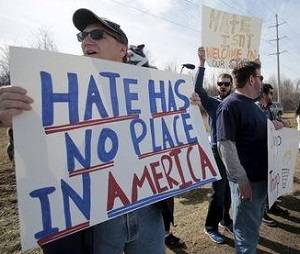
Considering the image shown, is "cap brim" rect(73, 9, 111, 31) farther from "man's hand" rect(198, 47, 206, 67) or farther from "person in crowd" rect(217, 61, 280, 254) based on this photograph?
"man's hand" rect(198, 47, 206, 67)

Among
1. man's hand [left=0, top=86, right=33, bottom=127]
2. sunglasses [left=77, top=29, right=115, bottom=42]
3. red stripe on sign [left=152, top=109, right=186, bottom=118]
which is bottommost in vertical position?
red stripe on sign [left=152, top=109, right=186, bottom=118]

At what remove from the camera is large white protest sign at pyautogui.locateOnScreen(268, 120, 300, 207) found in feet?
10.1

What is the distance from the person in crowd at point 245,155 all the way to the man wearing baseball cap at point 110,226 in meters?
1.03

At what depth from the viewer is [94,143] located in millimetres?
1853

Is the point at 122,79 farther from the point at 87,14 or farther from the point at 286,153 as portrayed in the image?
the point at 286,153

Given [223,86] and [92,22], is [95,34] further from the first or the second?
[223,86]

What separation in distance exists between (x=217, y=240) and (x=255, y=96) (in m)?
2.01

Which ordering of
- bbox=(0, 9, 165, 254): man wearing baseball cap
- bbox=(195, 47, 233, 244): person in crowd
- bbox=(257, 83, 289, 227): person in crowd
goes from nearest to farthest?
bbox=(0, 9, 165, 254): man wearing baseball cap → bbox=(195, 47, 233, 244): person in crowd → bbox=(257, 83, 289, 227): person in crowd

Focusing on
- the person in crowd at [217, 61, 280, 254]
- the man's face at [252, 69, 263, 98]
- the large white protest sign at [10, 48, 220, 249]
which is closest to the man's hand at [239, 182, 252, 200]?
the person in crowd at [217, 61, 280, 254]

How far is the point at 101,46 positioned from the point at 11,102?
2.37 feet

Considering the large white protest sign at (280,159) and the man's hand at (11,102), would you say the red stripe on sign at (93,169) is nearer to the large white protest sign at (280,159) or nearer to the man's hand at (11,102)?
the man's hand at (11,102)

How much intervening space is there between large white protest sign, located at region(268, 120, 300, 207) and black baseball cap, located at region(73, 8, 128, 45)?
1.54 m

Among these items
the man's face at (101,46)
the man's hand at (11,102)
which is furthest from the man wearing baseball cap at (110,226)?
the man's hand at (11,102)

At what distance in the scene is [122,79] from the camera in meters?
2.06
